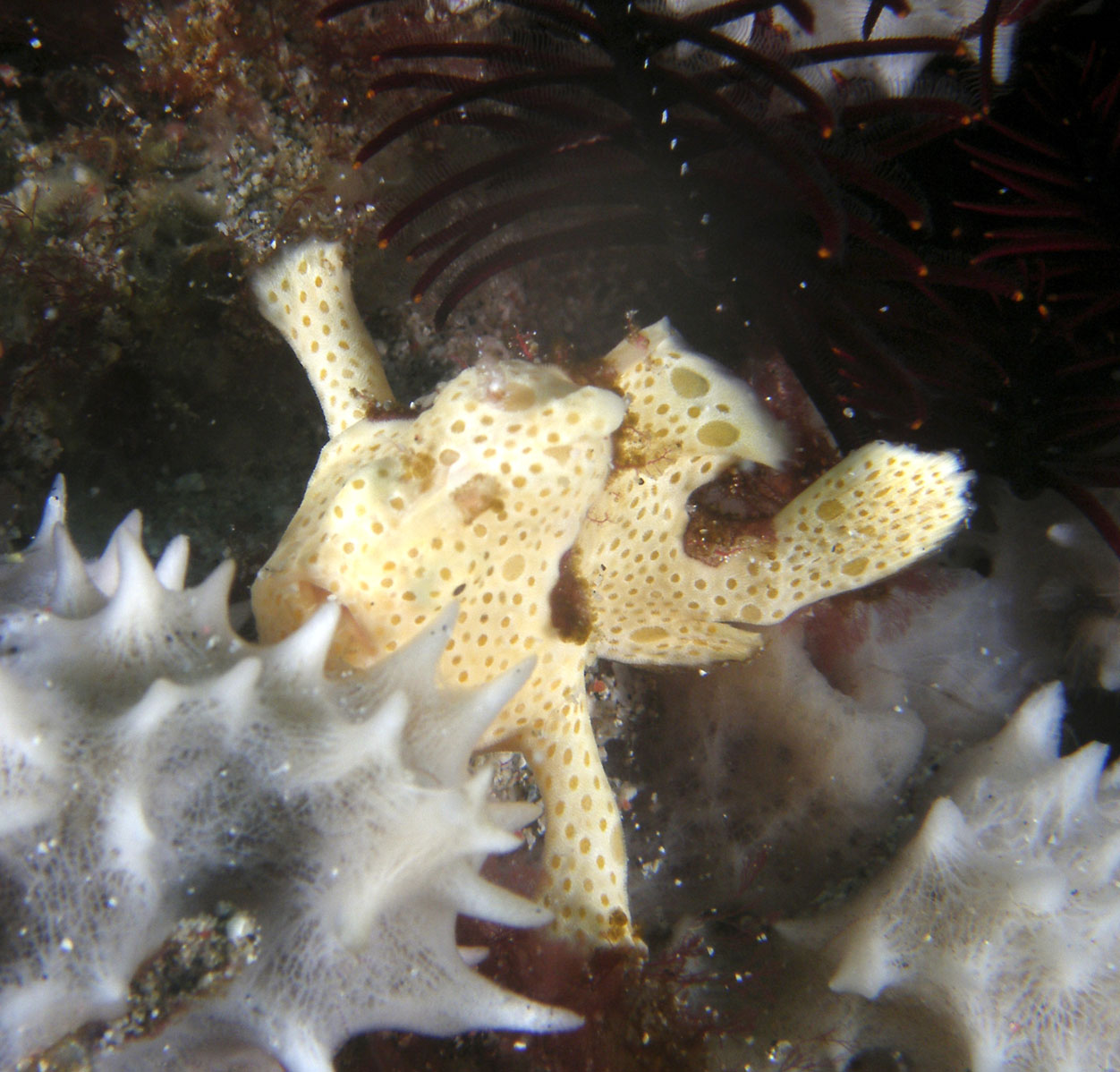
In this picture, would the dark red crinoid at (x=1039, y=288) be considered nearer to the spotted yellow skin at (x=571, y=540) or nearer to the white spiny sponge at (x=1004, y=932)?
the spotted yellow skin at (x=571, y=540)

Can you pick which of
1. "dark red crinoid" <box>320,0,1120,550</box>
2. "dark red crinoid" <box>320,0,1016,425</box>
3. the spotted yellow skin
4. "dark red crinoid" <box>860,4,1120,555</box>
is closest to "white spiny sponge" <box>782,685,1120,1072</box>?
the spotted yellow skin

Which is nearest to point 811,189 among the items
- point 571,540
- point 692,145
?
point 692,145

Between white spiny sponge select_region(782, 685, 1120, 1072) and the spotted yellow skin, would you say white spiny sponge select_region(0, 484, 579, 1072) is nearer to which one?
the spotted yellow skin

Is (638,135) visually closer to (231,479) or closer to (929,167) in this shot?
(929,167)


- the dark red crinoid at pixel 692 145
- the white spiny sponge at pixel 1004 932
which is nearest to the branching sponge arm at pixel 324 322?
the dark red crinoid at pixel 692 145

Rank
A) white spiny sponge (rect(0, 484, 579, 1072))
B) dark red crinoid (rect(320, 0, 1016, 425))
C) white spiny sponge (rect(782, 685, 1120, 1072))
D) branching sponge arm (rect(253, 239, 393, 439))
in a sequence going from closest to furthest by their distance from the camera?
white spiny sponge (rect(0, 484, 579, 1072)) → dark red crinoid (rect(320, 0, 1016, 425)) → white spiny sponge (rect(782, 685, 1120, 1072)) → branching sponge arm (rect(253, 239, 393, 439))
